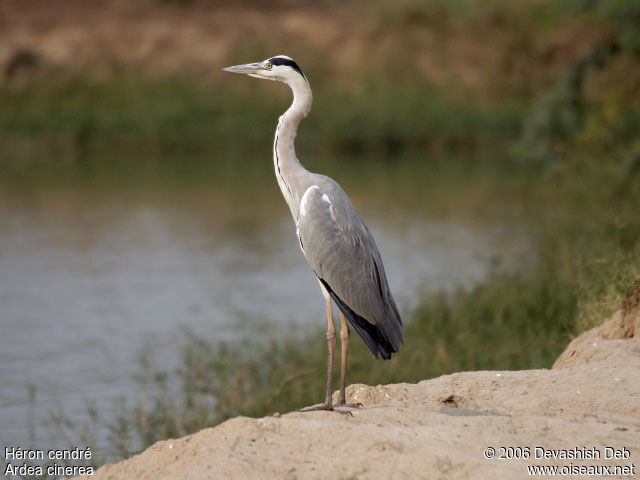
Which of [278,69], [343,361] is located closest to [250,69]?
[278,69]

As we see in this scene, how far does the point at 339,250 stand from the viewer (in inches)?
236

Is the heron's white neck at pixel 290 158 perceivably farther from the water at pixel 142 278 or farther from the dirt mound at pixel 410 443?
the water at pixel 142 278

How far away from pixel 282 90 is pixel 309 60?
2295 millimetres

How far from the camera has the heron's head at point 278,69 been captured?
6.18m

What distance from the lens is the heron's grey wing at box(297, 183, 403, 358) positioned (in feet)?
19.5

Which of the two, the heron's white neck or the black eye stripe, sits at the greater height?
the black eye stripe

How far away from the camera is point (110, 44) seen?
129 feet

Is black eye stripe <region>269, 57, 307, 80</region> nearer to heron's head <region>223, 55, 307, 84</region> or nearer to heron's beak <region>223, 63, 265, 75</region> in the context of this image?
heron's head <region>223, 55, 307, 84</region>

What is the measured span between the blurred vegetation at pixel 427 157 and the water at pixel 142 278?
0.65 metres

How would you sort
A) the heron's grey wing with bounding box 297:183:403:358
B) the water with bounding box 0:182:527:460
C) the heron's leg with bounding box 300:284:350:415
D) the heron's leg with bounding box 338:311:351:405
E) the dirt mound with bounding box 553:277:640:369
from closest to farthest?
1. the heron's leg with bounding box 300:284:350:415
2. the heron's leg with bounding box 338:311:351:405
3. the heron's grey wing with bounding box 297:183:403:358
4. the dirt mound with bounding box 553:277:640:369
5. the water with bounding box 0:182:527:460

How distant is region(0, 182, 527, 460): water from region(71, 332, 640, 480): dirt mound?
300 centimetres

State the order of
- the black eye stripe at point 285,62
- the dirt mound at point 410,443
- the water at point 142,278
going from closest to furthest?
the dirt mound at point 410,443 < the black eye stripe at point 285,62 < the water at point 142,278

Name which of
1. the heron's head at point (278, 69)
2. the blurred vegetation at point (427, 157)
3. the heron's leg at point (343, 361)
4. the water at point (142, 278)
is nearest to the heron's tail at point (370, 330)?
the heron's leg at point (343, 361)

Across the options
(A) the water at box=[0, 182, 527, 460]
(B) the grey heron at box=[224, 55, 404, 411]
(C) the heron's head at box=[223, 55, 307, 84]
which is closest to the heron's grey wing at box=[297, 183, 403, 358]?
(B) the grey heron at box=[224, 55, 404, 411]
